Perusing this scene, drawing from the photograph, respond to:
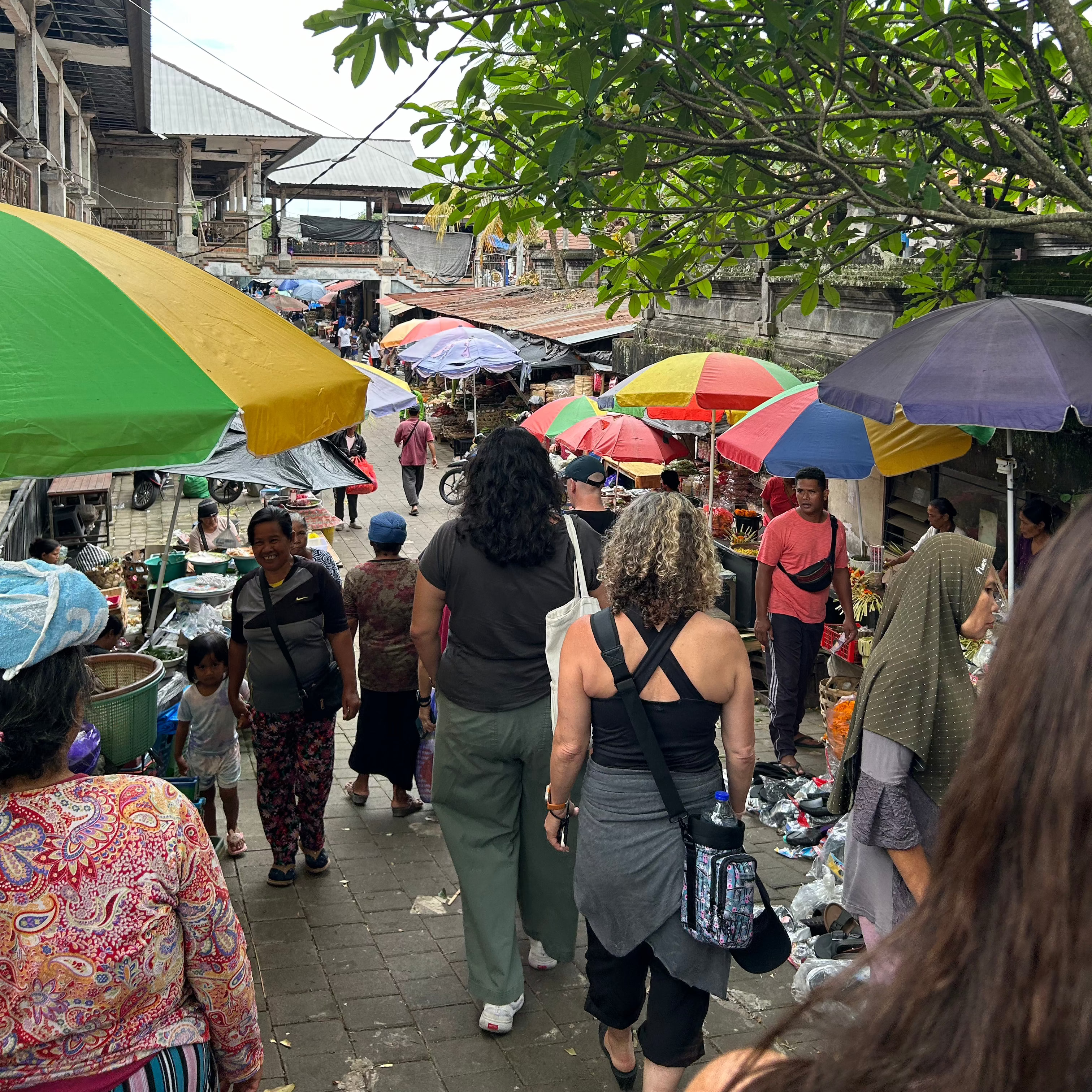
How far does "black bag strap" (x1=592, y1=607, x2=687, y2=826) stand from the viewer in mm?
3107

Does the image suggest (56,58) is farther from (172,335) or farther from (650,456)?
(172,335)

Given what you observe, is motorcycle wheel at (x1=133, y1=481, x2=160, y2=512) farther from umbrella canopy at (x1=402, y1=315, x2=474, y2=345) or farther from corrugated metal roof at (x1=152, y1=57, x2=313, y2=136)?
corrugated metal roof at (x1=152, y1=57, x2=313, y2=136)

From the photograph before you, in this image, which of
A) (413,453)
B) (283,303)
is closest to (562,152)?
(413,453)

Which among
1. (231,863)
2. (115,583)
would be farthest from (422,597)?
(115,583)

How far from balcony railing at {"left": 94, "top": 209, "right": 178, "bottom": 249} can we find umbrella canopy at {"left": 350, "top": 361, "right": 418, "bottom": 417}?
17.1 meters

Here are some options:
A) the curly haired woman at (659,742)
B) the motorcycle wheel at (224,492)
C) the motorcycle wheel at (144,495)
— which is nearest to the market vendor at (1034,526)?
the curly haired woman at (659,742)

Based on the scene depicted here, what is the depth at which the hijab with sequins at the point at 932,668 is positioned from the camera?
3.16 metres

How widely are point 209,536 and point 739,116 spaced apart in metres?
6.99

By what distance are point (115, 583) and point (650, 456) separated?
4.88 meters

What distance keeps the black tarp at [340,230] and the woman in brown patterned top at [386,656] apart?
3703 centimetres

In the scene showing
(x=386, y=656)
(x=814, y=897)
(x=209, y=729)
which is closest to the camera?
(x=814, y=897)

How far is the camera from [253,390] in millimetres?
2736

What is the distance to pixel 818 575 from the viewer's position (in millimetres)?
6629

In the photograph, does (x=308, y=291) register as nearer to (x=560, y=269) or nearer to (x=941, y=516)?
(x=560, y=269)
